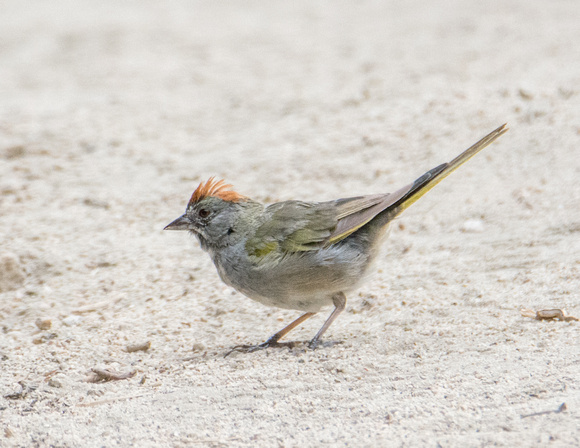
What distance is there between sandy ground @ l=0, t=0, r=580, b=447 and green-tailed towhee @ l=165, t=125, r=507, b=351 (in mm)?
372

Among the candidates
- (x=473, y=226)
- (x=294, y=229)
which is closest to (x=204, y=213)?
(x=294, y=229)

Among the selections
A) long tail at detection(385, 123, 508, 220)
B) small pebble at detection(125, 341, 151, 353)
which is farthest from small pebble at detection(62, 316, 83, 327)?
long tail at detection(385, 123, 508, 220)

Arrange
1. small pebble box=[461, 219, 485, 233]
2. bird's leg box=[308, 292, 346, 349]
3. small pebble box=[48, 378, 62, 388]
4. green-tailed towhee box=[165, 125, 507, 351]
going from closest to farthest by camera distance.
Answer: small pebble box=[48, 378, 62, 388], green-tailed towhee box=[165, 125, 507, 351], bird's leg box=[308, 292, 346, 349], small pebble box=[461, 219, 485, 233]

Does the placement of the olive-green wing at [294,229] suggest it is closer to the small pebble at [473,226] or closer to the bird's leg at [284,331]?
the bird's leg at [284,331]

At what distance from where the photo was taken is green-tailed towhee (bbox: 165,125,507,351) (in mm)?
4668

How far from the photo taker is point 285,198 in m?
6.81

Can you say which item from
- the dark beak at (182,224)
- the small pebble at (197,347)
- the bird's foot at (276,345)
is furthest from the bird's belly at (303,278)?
the dark beak at (182,224)

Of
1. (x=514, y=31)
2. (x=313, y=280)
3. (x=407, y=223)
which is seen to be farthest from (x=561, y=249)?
(x=514, y=31)

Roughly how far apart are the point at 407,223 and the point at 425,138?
1.39m

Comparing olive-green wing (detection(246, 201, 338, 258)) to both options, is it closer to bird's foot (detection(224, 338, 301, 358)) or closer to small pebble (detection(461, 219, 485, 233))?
bird's foot (detection(224, 338, 301, 358))

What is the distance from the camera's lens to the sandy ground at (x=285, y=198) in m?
3.88

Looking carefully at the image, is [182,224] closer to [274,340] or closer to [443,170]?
[274,340]

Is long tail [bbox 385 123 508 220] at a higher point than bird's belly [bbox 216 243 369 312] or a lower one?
higher

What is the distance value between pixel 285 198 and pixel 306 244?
6.72ft
